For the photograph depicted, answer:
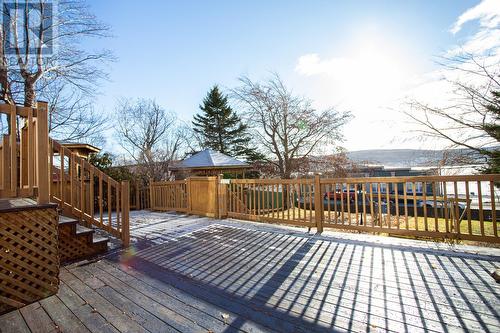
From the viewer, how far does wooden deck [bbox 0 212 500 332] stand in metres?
1.94

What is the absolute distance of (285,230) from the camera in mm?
5133

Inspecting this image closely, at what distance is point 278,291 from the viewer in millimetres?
2484

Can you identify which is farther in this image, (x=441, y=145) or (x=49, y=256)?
(x=441, y=145)

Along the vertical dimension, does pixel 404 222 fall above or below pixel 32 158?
below

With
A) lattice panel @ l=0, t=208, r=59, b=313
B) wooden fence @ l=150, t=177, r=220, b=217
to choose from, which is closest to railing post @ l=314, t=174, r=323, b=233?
wooden fence @ l=150, t=177, r=220, b=217

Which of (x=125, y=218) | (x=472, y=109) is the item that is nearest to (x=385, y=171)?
(x=472, y=109)

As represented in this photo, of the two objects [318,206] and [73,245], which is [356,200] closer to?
[318,206]

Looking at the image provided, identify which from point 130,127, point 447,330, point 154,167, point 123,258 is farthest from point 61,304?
point 130,127

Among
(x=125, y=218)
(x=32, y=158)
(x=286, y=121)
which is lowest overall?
(x=125, y=218)

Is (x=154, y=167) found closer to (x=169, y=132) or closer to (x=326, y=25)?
(x=169, y=132)

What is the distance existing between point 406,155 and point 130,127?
662 inches

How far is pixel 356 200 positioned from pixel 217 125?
70.5 ft

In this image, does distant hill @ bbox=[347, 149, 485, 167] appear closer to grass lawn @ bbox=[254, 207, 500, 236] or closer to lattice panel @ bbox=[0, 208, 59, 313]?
grass lawn @ bbox=[254, 207, 500, 236]

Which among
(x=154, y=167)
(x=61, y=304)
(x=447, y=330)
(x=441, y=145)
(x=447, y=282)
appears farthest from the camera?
(x=154, y=167)
